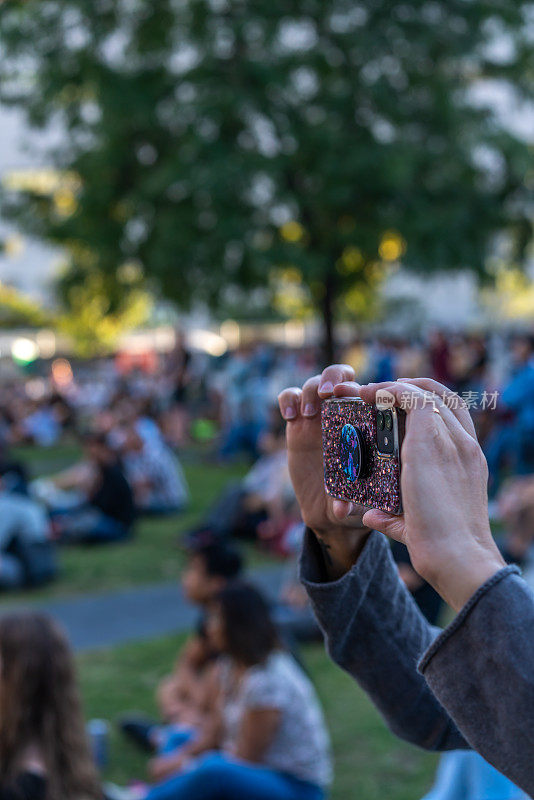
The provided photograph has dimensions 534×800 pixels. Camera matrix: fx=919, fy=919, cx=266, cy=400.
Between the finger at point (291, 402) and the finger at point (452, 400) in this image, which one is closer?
the finger at point (452, 400)

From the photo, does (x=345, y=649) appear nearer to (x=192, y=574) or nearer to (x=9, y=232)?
→ (x=192, y=574)

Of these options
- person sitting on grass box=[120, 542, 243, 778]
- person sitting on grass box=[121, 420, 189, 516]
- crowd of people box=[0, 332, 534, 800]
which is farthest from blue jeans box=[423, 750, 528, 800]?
person sitting on grass box=[121, 420, 189, 516]

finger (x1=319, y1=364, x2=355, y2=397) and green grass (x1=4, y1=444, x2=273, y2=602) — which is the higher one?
finger (x1=319, y1=364, x2=355, y2=397)

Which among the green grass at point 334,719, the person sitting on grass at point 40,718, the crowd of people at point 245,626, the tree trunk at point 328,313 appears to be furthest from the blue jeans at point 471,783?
the tree trunk at point 328,313

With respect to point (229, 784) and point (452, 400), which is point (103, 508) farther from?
point (452, 400)

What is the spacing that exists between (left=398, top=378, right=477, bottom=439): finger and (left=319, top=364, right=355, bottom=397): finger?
0.24 m

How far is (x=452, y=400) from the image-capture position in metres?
1.05

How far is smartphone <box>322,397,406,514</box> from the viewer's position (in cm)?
105

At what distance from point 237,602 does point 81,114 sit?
16.0 m

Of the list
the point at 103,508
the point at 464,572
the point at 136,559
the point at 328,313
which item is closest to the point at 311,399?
the point at 464,572

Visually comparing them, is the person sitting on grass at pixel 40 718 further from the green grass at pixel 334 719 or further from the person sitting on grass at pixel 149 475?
the person sitting on grass at pixel 149 475

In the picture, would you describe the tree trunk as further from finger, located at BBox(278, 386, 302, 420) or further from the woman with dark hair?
finger, located at BBox(278, 386, 302, 420)

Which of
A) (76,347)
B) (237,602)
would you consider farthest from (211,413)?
(76,347)

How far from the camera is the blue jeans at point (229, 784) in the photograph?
11.4 feet
